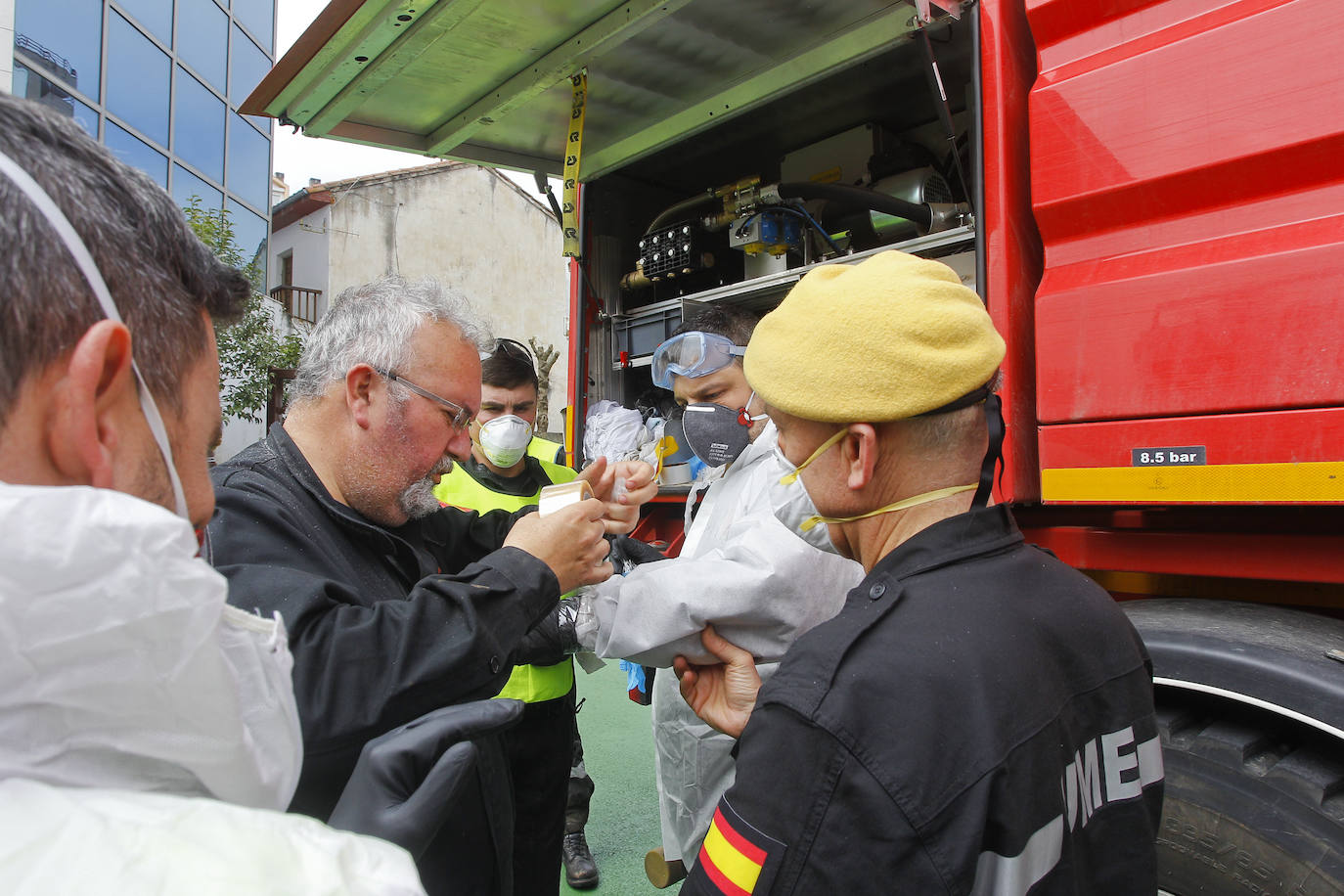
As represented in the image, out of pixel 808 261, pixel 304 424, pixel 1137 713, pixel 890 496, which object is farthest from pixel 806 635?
pixel 808 261

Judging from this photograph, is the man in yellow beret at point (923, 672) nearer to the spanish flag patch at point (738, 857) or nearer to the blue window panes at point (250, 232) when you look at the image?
the spanish flag patch at point (738, 857)

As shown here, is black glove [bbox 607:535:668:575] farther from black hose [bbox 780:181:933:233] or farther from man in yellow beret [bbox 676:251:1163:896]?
black hose [bbox 780:181:933:233]

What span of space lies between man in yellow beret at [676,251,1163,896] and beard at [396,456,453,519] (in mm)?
882

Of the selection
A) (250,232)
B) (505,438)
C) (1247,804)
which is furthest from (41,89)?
(1247,804)

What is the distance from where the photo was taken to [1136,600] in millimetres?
1983

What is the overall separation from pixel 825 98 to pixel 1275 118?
2.34 m

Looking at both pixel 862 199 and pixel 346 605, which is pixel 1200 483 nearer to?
pixel 346 605

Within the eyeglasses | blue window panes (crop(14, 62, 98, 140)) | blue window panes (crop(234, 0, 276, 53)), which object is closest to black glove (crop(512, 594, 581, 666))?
the eyeglasses

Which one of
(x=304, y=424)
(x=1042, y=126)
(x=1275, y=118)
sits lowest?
(x=304, y=424)

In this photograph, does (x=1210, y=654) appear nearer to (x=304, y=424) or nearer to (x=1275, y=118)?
(x=1275, y=118)

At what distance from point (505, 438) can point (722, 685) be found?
1745 mm

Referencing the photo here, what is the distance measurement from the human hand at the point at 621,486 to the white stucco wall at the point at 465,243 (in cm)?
1987

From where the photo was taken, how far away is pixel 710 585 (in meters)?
1.64

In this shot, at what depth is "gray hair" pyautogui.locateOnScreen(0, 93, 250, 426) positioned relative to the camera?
1.86ft
